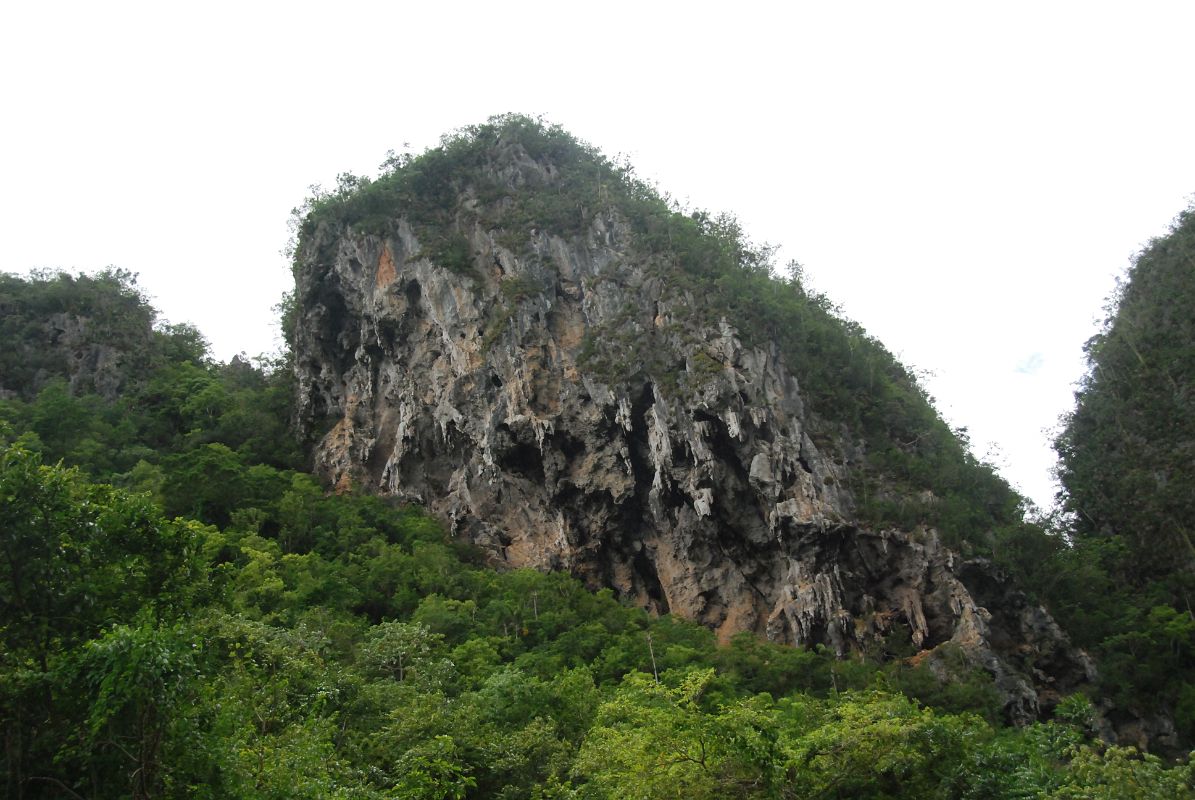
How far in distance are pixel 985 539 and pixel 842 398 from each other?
9.26 m

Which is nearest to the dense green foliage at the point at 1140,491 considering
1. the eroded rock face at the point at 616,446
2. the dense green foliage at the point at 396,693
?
the eroded rock face at the point at 616,446

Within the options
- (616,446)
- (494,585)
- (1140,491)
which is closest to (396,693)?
(494,585)

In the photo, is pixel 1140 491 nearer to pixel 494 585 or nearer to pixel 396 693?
pixel 494 585

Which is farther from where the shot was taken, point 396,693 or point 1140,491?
point 1140,491

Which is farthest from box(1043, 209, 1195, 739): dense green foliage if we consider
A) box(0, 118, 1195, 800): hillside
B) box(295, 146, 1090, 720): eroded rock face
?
box(295, 146, 1090, 720): eroded rock face

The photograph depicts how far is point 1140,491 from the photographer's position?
137 feet

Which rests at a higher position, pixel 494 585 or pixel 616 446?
pixel 616 446

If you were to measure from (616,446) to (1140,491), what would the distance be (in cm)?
2724

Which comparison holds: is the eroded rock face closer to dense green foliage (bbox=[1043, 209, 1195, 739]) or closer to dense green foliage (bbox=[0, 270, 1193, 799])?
dense green foliage (bbox=[0, 270, 1193, 799])

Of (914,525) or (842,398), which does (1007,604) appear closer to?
(914,525)

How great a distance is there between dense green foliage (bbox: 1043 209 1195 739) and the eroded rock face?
11.5 ft

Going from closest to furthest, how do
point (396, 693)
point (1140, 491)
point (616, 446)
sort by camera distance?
point (396, 693) < point (616, 446) < point (1140, 491)

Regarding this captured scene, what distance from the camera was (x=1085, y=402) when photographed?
49.7 m

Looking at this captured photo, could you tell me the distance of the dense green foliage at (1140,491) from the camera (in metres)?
32.2
